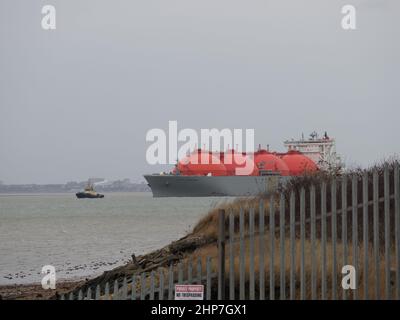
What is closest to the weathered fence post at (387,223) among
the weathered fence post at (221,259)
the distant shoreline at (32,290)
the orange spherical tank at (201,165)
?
the weathered fence post at (221,259)

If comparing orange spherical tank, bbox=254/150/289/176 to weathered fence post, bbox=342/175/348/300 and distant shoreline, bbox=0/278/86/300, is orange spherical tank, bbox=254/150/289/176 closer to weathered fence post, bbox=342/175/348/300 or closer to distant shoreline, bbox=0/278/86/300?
distant shoreline, bbox=0/278/86/300

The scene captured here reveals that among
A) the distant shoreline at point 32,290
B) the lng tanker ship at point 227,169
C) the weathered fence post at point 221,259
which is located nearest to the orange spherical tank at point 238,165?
the lng tanker ship at point 227,169

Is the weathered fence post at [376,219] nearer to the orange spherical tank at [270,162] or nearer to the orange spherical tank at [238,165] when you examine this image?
the orange spherical tank at [270,162]

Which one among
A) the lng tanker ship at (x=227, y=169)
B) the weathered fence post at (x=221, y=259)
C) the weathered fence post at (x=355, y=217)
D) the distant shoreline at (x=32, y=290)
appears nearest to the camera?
the weathered fence post at (x=355, y=217)

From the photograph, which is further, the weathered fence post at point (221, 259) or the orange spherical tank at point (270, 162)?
the orange spherical tank at point (270, 162)

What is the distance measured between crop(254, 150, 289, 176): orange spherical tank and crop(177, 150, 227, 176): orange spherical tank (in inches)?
176

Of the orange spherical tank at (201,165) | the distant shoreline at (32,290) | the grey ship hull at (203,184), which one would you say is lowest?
the distant shoreline at (32,290)

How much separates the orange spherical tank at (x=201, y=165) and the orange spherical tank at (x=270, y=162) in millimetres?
4465

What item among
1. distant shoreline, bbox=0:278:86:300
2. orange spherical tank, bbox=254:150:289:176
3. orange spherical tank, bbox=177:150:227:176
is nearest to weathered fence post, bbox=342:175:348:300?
distant shoreline, bbox=0:278:86:300

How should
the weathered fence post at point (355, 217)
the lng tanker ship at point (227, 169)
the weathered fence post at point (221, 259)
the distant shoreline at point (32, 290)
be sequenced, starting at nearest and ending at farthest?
the weathered fence post at point (355, 217), the weathered fence post at point (221, 259), the distant shoreline at point (32, 290), the lng tanker ship at point (227, 169)

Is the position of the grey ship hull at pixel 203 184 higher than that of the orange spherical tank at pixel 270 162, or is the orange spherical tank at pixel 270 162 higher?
the orange spherical tank at pixel 270 162

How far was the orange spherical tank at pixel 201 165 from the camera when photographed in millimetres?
91500
